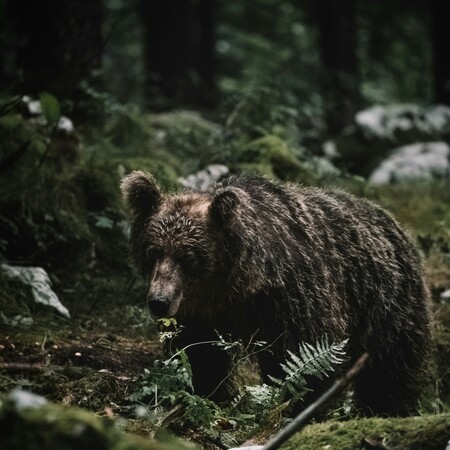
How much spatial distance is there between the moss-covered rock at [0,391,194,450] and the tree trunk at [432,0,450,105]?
1451cm

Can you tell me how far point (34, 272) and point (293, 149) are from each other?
3.90m

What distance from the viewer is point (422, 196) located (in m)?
10.6

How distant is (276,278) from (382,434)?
2001 millimetres

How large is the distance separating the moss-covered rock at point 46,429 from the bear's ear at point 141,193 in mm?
3197

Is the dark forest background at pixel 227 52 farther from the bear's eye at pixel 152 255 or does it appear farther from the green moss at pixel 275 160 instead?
the bear's eye at pixel 152 255

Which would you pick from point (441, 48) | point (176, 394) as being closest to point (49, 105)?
point (176, 394)

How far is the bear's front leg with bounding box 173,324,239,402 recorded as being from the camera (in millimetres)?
5441

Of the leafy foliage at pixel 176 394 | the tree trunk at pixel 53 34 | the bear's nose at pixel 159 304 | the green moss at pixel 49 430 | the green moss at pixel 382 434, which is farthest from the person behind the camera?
the tree trunk at pixel 53 34

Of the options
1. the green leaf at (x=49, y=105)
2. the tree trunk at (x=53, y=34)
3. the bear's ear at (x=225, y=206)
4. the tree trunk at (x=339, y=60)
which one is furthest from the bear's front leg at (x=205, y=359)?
the tree trunk at (x=339, y=60)

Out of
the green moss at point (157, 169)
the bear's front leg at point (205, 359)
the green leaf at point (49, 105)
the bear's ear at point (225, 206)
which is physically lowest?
the bear's front leg at point (205, 359)

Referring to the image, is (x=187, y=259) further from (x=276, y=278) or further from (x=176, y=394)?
(x=176, y=394)

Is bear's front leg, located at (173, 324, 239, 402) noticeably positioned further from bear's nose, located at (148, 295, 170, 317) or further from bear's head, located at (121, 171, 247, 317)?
bear's nose, located at (148, 295, 170, 317)

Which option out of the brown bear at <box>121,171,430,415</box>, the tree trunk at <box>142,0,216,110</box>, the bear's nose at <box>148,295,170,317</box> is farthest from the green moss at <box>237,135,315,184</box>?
the tree trunk at <box>142,0,216,110</box>

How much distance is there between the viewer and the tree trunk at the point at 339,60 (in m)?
15.8
